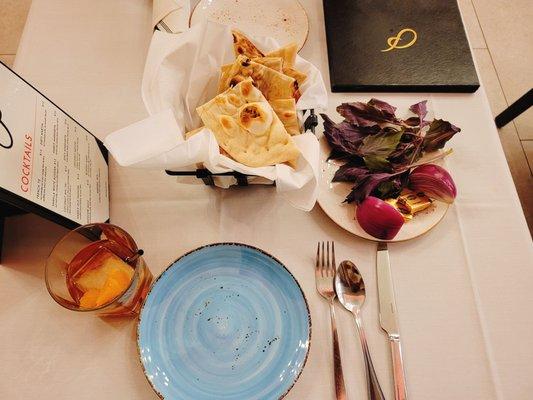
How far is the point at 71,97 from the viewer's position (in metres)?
0.76

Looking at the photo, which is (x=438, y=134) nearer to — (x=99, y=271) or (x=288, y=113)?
(x=288, y=113)

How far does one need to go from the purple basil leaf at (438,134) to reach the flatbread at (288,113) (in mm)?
250

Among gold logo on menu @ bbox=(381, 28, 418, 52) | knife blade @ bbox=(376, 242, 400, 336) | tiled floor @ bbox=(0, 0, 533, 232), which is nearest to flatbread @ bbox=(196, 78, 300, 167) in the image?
knife blade @ bbox=(376, 242, 400, 336)

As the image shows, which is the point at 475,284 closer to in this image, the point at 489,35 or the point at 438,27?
the point at 438,27

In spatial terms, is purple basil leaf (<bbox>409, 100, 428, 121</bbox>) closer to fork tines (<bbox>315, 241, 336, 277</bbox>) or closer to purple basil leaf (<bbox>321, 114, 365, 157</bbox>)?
purple basil leaf (<bbox>321, 114, 365, 157</bbox>)

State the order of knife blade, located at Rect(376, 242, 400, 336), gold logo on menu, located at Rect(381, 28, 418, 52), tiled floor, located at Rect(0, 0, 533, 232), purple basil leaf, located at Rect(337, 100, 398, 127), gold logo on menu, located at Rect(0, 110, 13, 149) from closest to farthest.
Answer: gold logo on menu, located at Rect(0, 110, 13, 149), knife blade, located at Rect(376, 242, 400, 336), purple basil leaf, located at Rect(337, 100, 398, 127), gold logo on menu, located at Rect(381, 28, 418, 52), tiled floor, located at Rect(0, 0, 533, 232)

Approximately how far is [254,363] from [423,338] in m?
0.27

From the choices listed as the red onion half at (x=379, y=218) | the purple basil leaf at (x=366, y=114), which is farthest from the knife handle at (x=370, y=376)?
the purple basil leaf at (x=366, y=114)

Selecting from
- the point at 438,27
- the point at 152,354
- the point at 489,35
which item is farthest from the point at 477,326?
the point at 489,35

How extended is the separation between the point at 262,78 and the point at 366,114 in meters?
0.22

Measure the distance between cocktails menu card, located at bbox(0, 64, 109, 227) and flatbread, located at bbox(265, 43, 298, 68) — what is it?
1.19ft

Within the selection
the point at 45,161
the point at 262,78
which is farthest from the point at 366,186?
the point at 45,161

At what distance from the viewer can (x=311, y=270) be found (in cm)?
60

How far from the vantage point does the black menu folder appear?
2.48 feet
